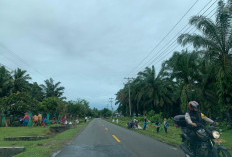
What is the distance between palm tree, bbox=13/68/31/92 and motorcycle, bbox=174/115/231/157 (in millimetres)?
39096

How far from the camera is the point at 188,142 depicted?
6.64 metres

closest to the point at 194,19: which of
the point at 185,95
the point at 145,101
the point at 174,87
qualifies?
the point at 185,95

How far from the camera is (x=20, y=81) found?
4053 centimetres

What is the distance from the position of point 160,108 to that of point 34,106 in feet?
88.2

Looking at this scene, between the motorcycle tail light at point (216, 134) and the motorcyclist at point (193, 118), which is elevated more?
the motorcyclist at point (193, 118)

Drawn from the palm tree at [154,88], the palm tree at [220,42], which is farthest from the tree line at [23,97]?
the palm tree at [220,42]

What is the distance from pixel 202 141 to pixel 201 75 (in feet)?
74.3

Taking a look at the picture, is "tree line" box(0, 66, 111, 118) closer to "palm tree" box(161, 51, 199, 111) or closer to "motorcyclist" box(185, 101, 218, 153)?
"palm tree" box(161, 51, 199, 111)

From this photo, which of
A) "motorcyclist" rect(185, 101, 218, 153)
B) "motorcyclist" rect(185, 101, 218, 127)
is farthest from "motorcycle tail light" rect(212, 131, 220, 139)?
"motorcyclist" rect(185, 101, 218, 127)

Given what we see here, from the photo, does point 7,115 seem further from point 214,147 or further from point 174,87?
point 174,87

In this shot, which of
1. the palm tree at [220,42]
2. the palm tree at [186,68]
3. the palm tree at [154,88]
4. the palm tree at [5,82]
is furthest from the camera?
the palm tree at [154,88]

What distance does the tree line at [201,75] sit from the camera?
53.6 ft

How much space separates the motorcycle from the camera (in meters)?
5.41

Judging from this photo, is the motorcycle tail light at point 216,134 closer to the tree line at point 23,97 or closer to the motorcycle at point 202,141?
the motorcycle at point 202,141
